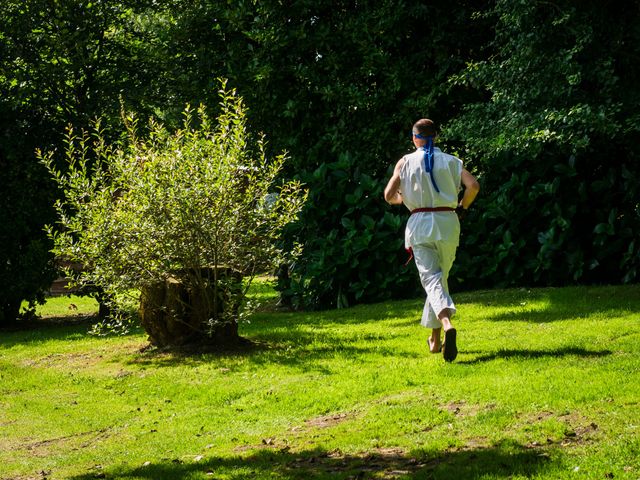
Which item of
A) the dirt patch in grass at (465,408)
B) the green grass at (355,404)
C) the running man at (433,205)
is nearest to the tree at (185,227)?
the green grass at (355,404)

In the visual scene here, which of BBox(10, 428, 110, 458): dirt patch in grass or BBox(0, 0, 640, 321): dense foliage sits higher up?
BBox(0, 0, 640, 321): dense foliage

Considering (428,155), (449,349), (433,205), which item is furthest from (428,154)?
→ (449,349)

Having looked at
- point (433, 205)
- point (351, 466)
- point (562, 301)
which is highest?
point (433, 205)

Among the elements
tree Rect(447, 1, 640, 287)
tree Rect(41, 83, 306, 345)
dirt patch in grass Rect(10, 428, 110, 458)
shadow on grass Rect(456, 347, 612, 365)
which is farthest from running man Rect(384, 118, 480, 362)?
tree Rect(447, 1, 640, 287)

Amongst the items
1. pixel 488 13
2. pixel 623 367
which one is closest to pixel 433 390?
pixel 623 367

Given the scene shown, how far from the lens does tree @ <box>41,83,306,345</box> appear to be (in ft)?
35.8

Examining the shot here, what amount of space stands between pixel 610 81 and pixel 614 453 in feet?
24.8

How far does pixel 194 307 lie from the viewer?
37.8 feet

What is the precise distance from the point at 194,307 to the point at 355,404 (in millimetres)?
3776

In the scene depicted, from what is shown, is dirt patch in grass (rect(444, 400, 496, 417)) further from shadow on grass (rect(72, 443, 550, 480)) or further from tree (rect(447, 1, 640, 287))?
tree (rect(447, 1, 640, 287))

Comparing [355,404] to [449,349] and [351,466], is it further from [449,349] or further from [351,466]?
[351,466]

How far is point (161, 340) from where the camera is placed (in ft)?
38.9

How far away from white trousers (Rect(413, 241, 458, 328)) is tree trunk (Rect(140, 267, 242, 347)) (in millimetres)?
2660

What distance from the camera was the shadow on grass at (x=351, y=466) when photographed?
19.6 feet
